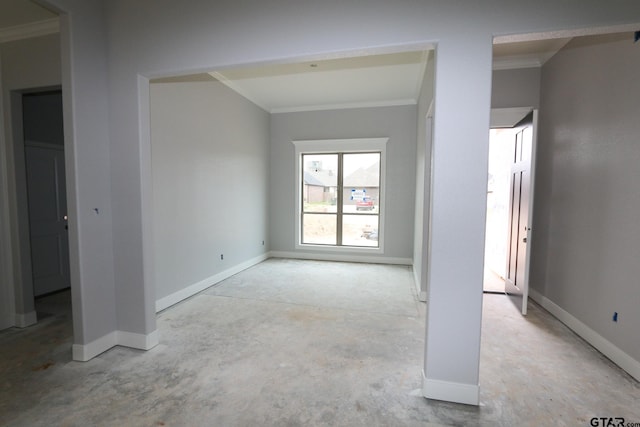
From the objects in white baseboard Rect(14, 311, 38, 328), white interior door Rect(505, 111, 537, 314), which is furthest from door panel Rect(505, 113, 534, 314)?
white baseboard Rect(14, 311, 38, 328)

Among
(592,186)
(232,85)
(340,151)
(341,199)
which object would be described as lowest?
(341,199)

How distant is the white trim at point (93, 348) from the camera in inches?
93.7

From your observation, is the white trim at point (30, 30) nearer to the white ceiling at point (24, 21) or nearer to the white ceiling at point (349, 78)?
the white ceiling at point (24, 21)

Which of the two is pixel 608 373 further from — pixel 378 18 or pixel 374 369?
pixel 378 18

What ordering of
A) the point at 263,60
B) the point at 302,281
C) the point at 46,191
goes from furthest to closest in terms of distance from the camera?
the point at 302,281 < the point at 46,191 < the point at 263,60

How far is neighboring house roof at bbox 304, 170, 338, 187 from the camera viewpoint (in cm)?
620

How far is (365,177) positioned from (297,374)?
4.43 m

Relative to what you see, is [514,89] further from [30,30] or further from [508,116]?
[30,30]

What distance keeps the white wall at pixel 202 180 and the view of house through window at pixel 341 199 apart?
114 cm

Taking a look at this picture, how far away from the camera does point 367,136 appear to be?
5789 millimetres

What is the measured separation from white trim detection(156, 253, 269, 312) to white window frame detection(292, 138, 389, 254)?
1381 millimetres

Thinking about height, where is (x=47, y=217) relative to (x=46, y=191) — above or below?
below

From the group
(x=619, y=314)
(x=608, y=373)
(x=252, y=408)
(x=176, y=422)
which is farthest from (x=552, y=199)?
(x=176, y=422)

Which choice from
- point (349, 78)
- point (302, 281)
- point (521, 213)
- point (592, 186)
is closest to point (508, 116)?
point (521, 213)
